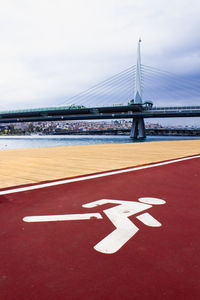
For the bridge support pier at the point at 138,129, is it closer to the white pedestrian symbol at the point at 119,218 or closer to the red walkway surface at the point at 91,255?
the white pedestrian symbol at the point at 119,218

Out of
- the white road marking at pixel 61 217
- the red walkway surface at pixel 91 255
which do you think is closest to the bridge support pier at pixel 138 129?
the red walkway surface at pixel 91 255

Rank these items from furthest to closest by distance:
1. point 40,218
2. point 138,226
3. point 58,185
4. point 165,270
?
point 58,185
point 40,218
point 138,226
point 165,270

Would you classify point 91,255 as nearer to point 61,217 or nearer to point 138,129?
point 61,217

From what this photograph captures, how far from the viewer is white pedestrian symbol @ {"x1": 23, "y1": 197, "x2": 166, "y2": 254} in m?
1.70

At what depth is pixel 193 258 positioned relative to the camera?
58.7 inches

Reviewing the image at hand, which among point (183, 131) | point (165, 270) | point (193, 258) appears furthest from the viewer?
point (183, 131)

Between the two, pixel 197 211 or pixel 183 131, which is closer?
pixel 197 211

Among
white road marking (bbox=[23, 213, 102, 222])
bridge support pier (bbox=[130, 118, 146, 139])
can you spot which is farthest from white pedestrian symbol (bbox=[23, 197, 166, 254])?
bridge support pier (bbox=[130, 118, 146, 139])

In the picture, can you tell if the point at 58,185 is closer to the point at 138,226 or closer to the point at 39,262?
the point at 138,226

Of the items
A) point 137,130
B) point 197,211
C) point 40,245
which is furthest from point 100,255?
point 137,130

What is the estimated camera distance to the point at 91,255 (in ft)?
5.02

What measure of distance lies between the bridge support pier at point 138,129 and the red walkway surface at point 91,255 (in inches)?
2246

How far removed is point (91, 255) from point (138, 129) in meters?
60.0

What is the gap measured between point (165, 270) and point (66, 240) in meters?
0.77
